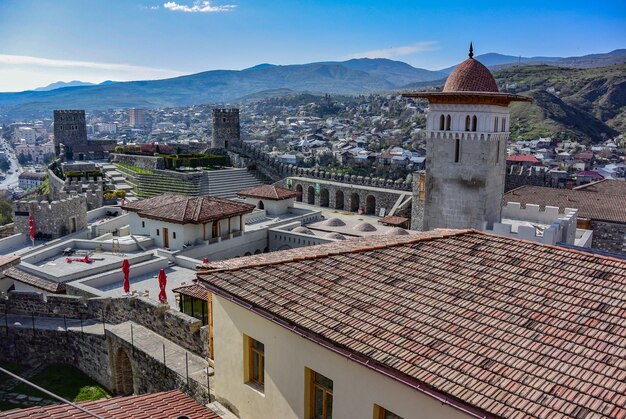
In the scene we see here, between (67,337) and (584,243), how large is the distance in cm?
1807

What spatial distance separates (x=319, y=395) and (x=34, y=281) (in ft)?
46.3

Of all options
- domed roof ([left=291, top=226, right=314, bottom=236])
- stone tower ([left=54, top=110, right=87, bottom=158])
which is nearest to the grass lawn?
domed roof ([left=291, top=226, right=314, bottom=236])

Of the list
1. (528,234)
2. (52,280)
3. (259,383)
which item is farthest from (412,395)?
(52,280)

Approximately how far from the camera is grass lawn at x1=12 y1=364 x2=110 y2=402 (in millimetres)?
14627

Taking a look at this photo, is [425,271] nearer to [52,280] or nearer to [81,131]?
[52,280]

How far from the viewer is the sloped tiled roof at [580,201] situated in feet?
84.4

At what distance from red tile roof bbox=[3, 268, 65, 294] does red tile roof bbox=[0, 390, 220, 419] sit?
10503mm

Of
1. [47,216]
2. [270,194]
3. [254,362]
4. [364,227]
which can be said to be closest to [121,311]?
[254,362]

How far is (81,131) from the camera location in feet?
194

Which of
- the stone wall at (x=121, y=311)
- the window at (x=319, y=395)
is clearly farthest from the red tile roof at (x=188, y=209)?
the window at (x=319, y=395)

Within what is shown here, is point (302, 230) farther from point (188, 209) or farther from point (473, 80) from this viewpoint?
point (473, 80)

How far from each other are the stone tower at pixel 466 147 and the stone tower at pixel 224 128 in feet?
112

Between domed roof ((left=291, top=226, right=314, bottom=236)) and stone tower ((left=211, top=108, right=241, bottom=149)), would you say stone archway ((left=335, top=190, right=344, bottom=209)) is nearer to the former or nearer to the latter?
domed roof ((left=291, top=226, right=314, bottom=236))

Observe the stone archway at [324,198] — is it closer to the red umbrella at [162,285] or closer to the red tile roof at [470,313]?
the red umbrella at [162,285]
